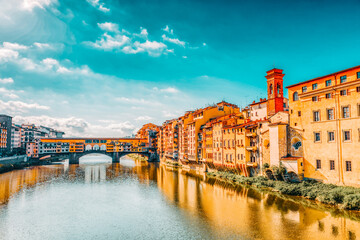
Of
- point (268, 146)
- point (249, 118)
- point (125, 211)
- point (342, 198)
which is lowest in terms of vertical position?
point (125, 211)

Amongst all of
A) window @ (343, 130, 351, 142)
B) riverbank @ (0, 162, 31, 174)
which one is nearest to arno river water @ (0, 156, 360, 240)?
window @ (343, 130, 351, 142)

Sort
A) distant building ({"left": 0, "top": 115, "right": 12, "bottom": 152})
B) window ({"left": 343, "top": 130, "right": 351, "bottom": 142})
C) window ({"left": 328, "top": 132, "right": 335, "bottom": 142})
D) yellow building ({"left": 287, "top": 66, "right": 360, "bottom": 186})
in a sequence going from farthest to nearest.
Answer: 1. distant building ({"left": 0, "top": 115, "right": 12, "bottom": 152})
2. window ({"left": 328, "top": 132, "right": 335, "bottom": 142})
3. window ({"left": 343, "top": 130, "right": 351, "bottom": 142})
4. yellow building ({"left": 287, "top": 66, "right": 360, "bottom": 186})

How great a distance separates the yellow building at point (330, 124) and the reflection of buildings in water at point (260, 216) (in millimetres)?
6677

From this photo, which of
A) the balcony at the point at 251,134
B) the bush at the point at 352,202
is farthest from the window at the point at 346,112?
the balcony at the point at 251,134

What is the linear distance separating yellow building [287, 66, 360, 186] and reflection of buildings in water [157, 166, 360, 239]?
263 inches

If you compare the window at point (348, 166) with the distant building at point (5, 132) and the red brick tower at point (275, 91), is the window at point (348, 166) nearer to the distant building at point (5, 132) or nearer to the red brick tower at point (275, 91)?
the red brick tower at point (275, 91)

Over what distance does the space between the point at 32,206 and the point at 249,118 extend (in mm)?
39026

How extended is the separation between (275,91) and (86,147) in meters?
81.0

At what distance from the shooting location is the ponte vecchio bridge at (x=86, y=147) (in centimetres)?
9569

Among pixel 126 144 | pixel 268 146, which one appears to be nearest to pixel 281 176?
pixel 268 146

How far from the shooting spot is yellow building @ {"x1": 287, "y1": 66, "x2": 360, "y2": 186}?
29.3m

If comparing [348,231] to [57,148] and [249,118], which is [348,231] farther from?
[57,148]

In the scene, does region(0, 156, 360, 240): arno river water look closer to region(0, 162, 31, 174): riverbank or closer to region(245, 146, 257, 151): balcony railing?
region(245, 146, 257, 151): balcony railing

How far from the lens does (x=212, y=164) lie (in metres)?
57.3
